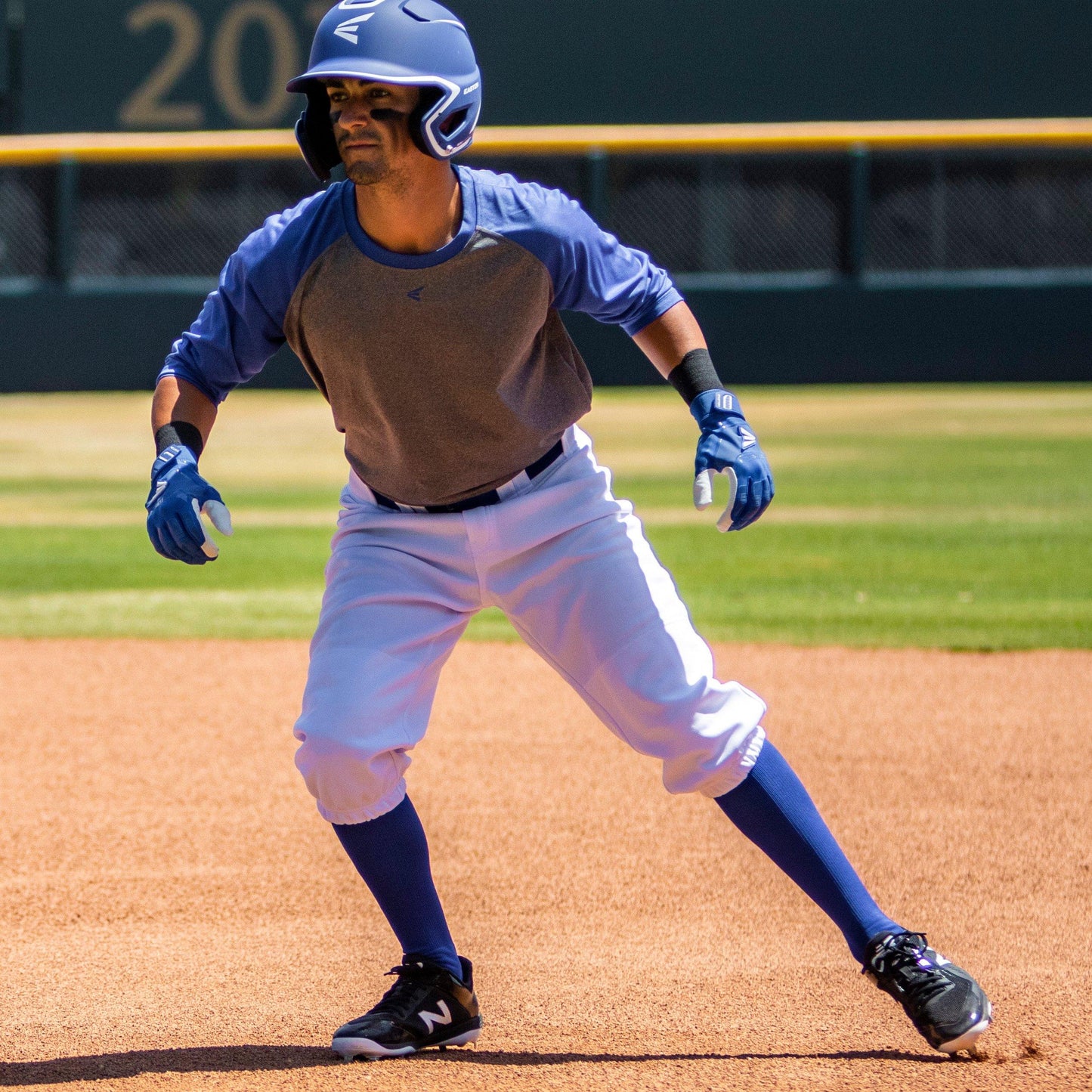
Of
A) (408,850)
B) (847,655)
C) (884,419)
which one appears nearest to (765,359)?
(884,419)

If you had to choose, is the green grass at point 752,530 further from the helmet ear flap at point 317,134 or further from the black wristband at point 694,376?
the helmet ear flap at point 317,134

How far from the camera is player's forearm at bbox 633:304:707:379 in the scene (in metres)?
2.91

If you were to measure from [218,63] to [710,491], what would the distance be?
16.5 meters

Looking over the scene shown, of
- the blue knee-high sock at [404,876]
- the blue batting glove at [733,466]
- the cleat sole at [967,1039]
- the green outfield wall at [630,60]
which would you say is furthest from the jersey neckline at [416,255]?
the green outfield wall at [630,60]

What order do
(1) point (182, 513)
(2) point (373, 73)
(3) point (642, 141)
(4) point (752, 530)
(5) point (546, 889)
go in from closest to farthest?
1. (2) point (373, 73)
2. (1) point (182, 513)
3. (5) point (546, 889)
4. (4) point (752, 530)
5. (3) point (642, 141)

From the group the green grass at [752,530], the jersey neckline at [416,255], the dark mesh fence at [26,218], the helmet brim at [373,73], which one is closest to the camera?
the helmet brim at [373,73]

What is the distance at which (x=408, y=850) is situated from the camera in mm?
2766

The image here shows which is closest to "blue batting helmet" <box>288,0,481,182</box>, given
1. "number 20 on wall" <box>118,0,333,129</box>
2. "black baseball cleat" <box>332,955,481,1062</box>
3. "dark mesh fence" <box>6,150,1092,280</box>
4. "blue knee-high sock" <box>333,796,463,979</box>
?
"blue knee-high sock" <box>333,796,463,979</box>

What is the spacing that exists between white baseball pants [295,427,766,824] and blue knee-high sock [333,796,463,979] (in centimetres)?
4

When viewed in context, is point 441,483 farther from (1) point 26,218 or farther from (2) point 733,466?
(1) point 26,218

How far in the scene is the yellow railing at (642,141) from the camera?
51.9ft

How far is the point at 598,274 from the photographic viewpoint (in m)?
2.78

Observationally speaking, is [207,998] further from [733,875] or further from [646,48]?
[646,48]

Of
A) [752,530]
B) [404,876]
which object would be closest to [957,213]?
[752,530]
